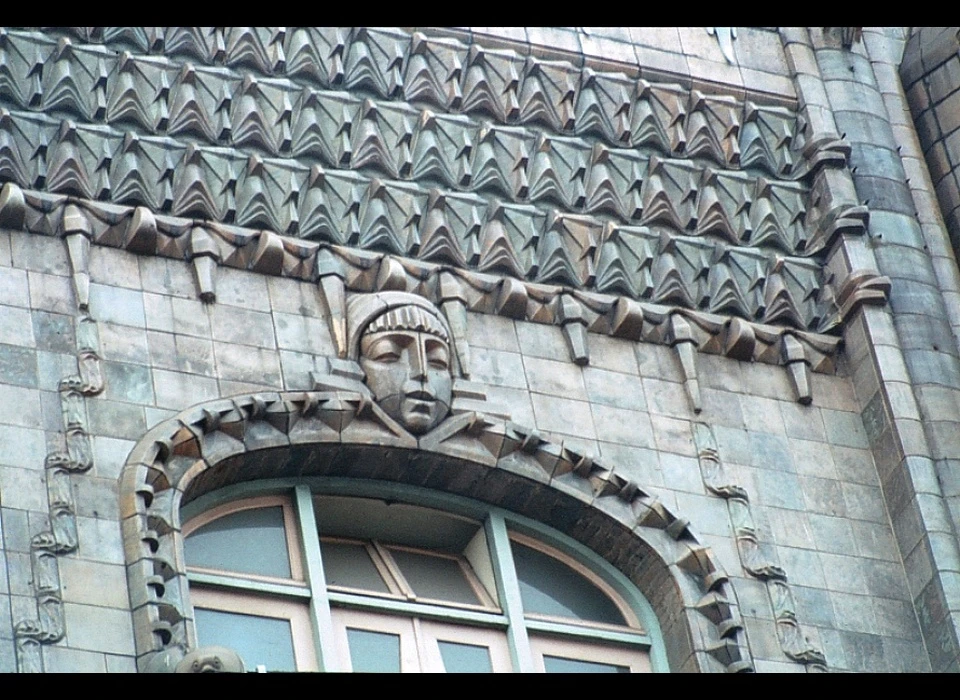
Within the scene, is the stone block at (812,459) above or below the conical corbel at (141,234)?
below

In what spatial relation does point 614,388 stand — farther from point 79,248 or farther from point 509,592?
point 79,248

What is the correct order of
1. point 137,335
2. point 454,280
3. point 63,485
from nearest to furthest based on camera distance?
point 63,485 < point 137,335 < point 454,280

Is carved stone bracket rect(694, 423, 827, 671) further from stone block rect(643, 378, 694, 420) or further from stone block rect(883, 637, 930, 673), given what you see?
stone block rect(883, 637, 930, 673)

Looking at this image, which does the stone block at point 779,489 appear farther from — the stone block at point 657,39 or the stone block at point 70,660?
the stone block at point 70,660

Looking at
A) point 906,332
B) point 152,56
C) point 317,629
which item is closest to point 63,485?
point 317,629

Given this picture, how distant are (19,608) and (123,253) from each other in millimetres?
4287

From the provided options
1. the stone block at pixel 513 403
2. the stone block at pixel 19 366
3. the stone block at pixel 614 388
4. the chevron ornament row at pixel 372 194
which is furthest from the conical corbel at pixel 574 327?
the stone block at pixel 19 366

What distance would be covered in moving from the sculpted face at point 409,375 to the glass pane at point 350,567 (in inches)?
45.3

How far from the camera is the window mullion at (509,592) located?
63.5 ft

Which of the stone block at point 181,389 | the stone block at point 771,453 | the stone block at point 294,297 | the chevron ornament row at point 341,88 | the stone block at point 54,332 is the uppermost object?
the chevron ornament row at point 341,88

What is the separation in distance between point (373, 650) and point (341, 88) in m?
6.03
